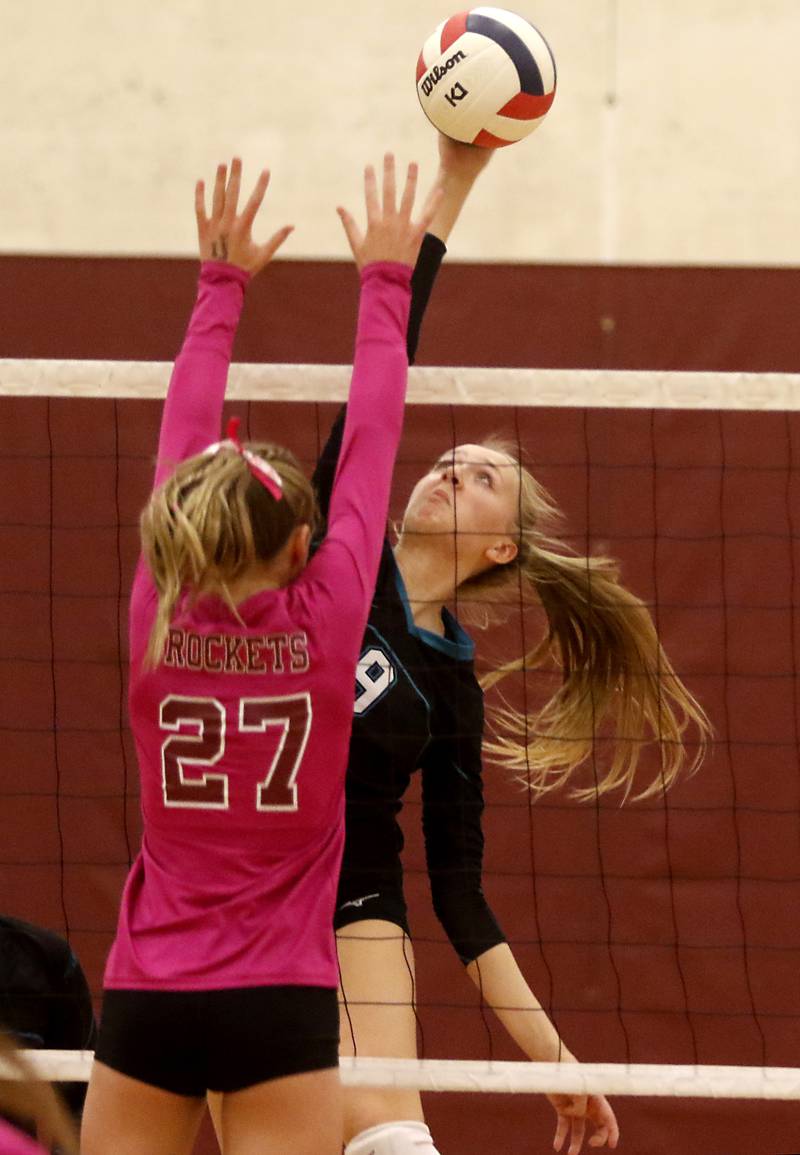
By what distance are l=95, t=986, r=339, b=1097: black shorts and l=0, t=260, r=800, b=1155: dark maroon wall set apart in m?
2.87

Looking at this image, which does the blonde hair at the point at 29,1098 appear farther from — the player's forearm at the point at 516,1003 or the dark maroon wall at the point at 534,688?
the dark maroon wall at the point at 534,688

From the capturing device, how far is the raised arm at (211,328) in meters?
2.48

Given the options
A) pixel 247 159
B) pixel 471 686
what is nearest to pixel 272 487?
pixel 471 686

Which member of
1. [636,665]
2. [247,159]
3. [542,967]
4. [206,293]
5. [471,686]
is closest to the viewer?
[206,293]

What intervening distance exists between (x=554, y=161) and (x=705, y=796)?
2.39 meters

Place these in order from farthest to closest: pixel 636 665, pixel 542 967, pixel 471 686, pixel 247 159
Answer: pixel 247 159 → pixel 542 967 → pixel 636 665 → pixel 471 686

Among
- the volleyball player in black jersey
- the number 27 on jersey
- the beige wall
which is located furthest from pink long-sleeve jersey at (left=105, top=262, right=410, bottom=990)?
the beige wall

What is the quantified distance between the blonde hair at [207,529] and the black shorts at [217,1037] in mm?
488

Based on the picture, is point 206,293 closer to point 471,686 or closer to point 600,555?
point 471,686

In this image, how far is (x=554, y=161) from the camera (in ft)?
19.1

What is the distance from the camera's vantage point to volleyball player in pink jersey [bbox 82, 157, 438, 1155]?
2.20 metres

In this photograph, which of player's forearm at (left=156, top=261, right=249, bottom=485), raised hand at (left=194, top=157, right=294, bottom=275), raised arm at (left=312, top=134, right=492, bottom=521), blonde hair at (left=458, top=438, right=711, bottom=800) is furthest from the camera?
blonde hair at (left=458, top=438, right=711, bottom=800)

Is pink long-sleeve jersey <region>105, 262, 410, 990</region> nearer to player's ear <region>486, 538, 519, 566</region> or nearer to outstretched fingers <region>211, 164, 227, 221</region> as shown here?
outstretched fingers <region>211, 164, 227, 221</region>

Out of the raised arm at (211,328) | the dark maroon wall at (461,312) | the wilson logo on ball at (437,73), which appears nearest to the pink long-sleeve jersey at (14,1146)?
the raised arm at (211,328)
